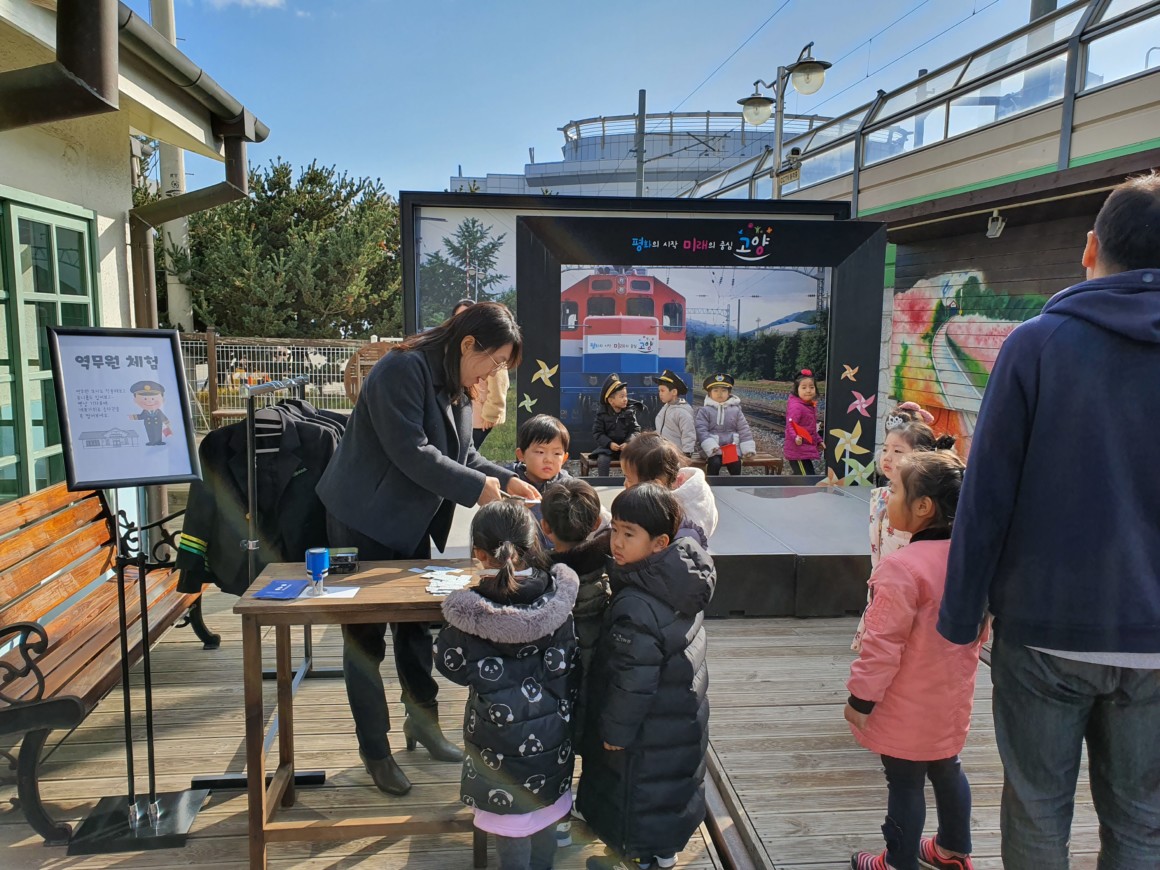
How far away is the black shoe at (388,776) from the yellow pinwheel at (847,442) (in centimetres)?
459

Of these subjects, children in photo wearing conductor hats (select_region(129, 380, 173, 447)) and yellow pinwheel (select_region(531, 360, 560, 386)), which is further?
yellow pinwheel (select_region(531, 360, 560, 386))

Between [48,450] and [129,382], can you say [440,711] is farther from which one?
[48,450]

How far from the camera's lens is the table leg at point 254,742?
6.55 feet

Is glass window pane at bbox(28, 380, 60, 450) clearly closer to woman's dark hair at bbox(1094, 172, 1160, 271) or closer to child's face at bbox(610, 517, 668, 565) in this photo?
child's face at bbox(610, 517, 668, 565)

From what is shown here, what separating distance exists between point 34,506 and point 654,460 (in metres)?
2.31

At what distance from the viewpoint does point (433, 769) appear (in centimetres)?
265

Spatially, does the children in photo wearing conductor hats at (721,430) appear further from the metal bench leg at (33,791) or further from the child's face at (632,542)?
the metal bench leg at (33,791)

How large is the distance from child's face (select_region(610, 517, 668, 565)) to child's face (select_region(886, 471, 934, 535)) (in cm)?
65

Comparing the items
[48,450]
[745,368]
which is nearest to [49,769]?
[48,450]

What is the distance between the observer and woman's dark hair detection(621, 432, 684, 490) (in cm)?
267

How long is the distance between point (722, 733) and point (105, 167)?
469 centimetres

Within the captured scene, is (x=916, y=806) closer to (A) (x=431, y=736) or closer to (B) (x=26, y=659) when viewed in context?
(A) (x=431, y=736)

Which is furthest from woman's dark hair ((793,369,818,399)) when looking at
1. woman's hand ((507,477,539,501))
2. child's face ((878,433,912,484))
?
woman's hand ((507,477,539,501))

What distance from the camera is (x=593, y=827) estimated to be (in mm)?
2076
